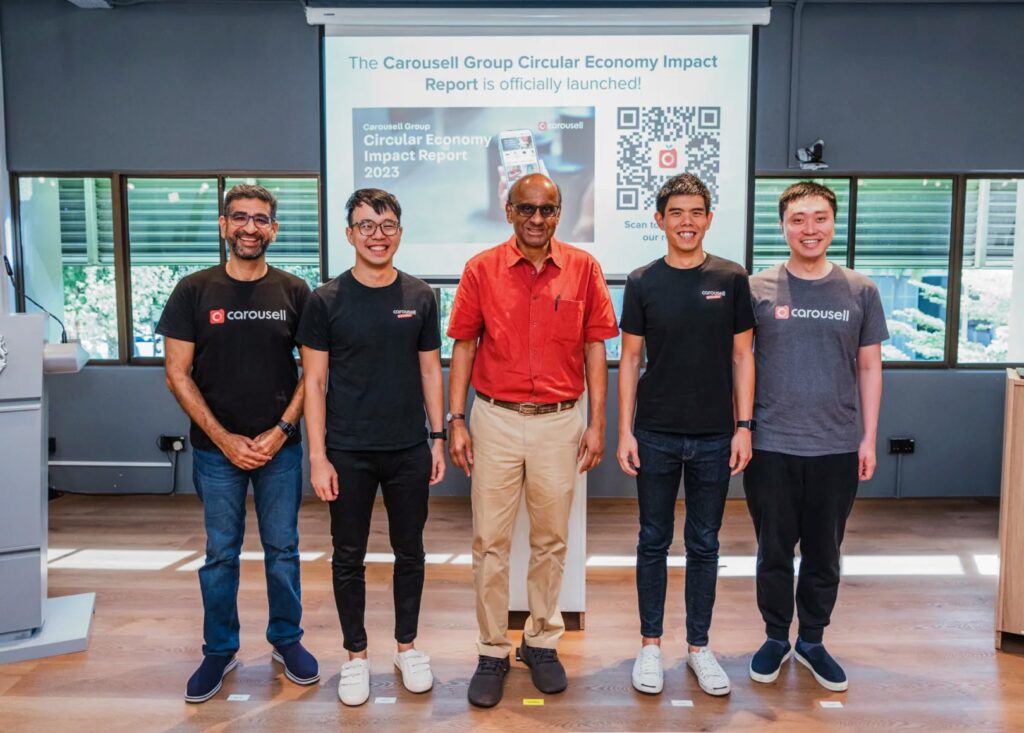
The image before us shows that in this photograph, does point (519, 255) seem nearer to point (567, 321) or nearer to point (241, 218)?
point (567, 321)

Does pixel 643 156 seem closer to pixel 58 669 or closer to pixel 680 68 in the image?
pixel 680 68

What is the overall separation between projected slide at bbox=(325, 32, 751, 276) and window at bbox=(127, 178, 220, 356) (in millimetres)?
961

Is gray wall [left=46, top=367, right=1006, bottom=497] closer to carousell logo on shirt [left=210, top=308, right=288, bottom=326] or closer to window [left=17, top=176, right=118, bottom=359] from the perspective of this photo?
window [left=17, top=176, right=118, bottom=359]

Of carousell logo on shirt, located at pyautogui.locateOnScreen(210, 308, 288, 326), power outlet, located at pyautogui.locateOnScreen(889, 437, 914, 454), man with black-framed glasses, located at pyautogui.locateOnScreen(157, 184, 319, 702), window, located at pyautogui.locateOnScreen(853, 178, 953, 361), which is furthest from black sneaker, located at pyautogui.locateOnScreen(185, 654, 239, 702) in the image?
→ window, located at pyautogui.locateOnScreen(853, 178, 953, 361)

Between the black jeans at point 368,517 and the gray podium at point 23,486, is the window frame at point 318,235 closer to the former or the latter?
the gray podium at point 23,486

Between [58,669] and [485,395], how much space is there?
183 centimetres

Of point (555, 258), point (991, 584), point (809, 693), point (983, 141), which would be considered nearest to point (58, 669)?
point (555, 258)

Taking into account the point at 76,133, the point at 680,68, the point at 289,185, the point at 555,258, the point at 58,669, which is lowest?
the point at 58,669

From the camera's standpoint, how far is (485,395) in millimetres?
2467

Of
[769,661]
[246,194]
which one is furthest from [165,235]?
[769,661]

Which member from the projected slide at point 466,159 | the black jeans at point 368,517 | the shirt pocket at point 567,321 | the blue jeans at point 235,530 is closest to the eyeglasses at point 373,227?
the shirt pocket at point 567,321

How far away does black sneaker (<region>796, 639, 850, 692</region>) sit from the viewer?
253 cm

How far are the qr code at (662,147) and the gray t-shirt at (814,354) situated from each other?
215cm

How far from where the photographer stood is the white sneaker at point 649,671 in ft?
8.21
